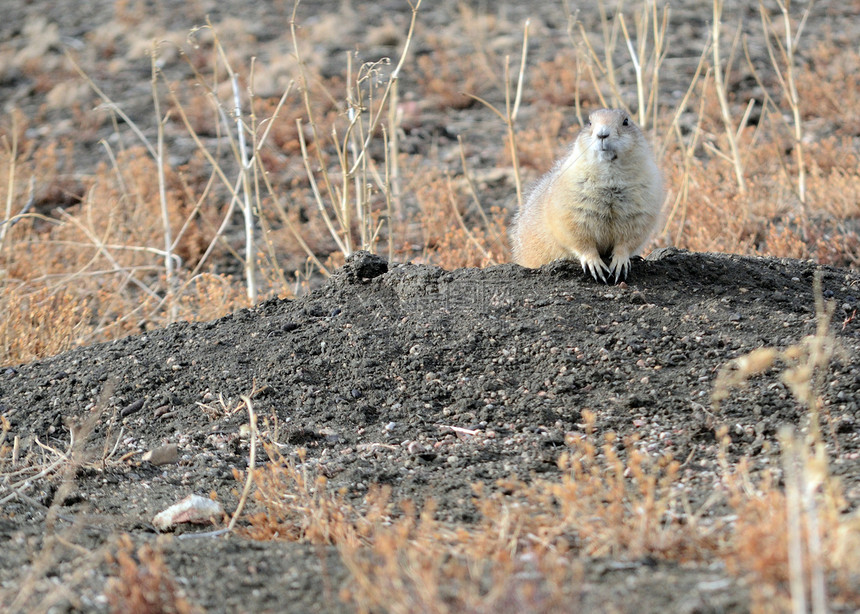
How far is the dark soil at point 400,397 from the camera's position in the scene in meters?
2.94

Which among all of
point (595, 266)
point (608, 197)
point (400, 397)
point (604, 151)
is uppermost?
point (604, 151)

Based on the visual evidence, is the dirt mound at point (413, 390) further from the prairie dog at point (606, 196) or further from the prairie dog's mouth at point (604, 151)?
the prairie dog's mouth at point (604, 151)

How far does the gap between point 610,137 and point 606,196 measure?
33 cm

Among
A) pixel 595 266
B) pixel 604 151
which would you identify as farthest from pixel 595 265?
pixel 604 151

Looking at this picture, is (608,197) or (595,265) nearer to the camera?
(608,197)

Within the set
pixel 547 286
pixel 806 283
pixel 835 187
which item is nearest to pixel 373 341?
pixel 547 286

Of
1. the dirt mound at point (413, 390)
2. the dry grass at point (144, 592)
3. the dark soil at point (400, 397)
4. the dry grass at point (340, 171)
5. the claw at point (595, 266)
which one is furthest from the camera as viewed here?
the dry grass at point (340, 171)

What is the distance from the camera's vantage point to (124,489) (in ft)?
12.4

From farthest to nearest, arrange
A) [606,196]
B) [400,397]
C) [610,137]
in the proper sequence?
1. [606,196]
2. [610,137]
3. [400,397]

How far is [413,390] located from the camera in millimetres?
4332

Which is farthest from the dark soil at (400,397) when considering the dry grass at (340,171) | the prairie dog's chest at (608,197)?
the dry grass at (340,171)

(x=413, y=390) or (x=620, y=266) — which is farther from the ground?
(x=620, y=266)

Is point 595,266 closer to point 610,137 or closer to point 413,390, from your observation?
point 610,137

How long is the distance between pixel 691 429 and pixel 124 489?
2438mm
